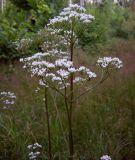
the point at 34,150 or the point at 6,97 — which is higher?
the point at 6,97

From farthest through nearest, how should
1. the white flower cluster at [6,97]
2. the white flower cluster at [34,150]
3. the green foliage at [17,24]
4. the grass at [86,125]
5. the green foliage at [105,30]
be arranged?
the green foliage at [105,30], the green foliage at [17,24], the white flower cluster at [6,97], the grass at [86,125], the white flower cluster at [34,150]

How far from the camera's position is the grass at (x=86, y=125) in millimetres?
4270

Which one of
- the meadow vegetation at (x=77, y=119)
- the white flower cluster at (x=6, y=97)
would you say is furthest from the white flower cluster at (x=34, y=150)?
the white flower cluster at (x=6, y=97)

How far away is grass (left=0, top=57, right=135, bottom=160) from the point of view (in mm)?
4270

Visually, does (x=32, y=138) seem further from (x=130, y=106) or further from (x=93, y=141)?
(x=130, y=106)

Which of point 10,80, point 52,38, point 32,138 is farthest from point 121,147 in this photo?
point 10,80

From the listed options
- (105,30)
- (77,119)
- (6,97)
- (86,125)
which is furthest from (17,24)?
(86,125)

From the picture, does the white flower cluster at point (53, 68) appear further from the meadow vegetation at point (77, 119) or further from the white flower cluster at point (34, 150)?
the white flower cluster at point (34, 150)

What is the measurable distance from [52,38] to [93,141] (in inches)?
45.4

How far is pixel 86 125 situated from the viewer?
15.6 ft

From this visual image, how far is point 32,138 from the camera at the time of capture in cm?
457

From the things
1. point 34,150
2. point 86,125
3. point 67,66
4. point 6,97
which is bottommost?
point 34,150

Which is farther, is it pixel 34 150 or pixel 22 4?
pixel 22 4

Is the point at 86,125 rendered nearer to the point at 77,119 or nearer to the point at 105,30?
the point at 77,119
